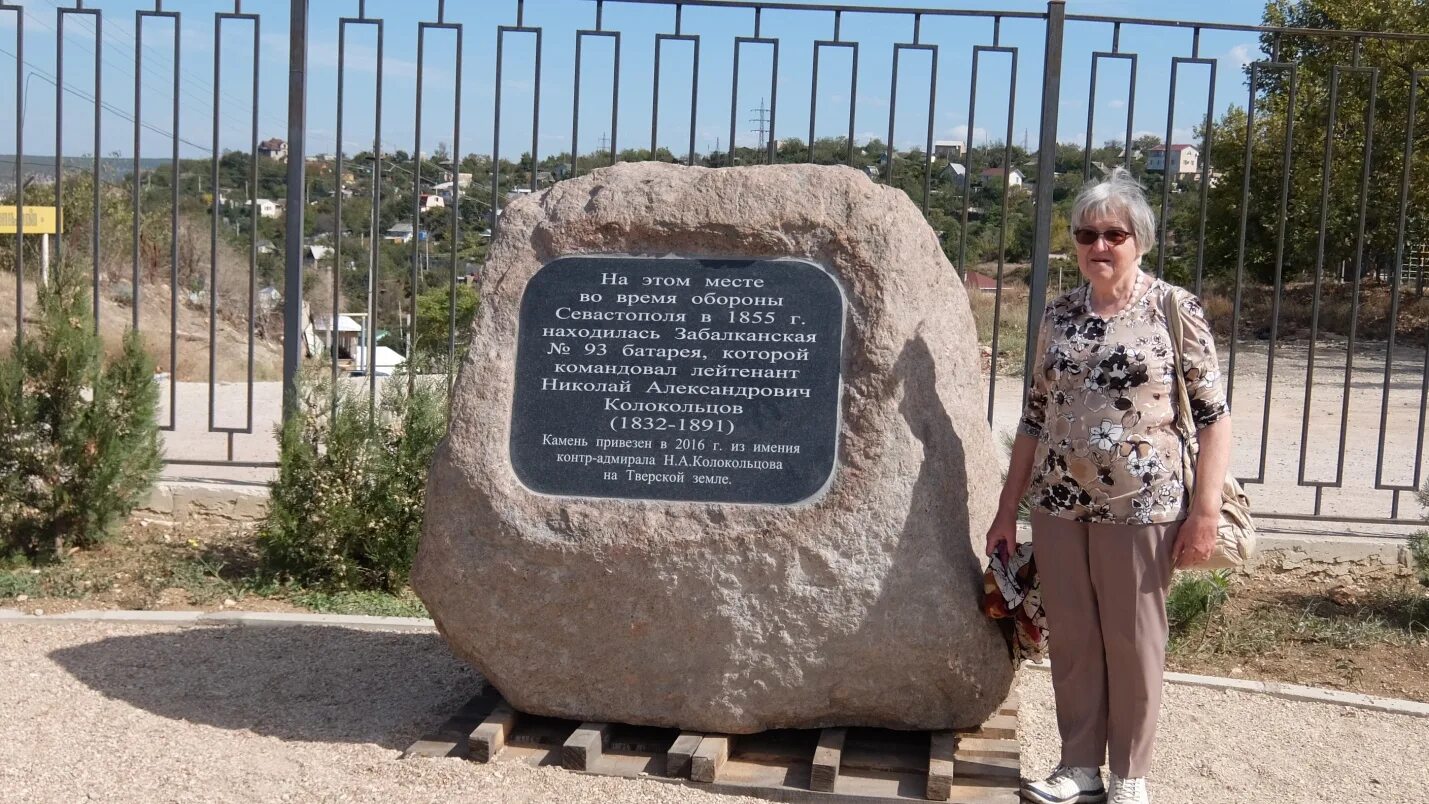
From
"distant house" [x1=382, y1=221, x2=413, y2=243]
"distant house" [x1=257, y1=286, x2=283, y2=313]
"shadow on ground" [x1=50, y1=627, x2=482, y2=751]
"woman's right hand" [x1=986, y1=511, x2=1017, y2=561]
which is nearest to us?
"woman's right hand" [x1=986, y1=511, x2=1017, y2=561]

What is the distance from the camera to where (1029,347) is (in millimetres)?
5992

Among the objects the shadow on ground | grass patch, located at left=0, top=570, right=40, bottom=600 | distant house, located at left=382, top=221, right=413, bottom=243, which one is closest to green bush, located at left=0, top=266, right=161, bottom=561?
grass patch, located at left=0, top=570, right=40, bottom=600

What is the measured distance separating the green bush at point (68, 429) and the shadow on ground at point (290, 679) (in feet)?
3.65

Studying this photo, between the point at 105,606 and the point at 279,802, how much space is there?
2.26 meters

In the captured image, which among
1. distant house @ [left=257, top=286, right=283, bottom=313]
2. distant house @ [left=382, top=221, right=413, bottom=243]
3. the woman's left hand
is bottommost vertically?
the woman's left hand

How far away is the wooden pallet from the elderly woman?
0.74 feet

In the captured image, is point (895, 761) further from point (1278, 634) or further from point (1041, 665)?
point (1278, 634)

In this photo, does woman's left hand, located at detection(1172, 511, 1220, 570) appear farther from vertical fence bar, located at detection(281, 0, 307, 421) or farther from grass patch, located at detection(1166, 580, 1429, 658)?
vertical fence bar, located at detection(281, 0, 307, 421)

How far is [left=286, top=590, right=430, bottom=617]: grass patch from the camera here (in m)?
5.28

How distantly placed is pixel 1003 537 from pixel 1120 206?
990 millimetres

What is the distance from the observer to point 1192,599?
207 inches

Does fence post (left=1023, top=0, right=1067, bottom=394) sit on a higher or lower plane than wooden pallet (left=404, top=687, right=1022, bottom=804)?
higher

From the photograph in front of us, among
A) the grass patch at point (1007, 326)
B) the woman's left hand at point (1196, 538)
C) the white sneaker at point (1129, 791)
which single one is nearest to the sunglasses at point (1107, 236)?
the woman's left hand at point (1196, 538)

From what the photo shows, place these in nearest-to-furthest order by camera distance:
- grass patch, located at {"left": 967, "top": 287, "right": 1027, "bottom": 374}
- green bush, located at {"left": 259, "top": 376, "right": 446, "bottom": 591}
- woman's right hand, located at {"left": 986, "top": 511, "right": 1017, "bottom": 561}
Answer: woman's right hand, located at {"left": 986, "top": 511, "right": 1017, "bottom": 561}
green bush, located at {"left": 259, "top": 376, "right": 446, "bottom": 591}
grass patch, located at {"left": 967, "top": 287, "right": 1027, "bottom": 374}
